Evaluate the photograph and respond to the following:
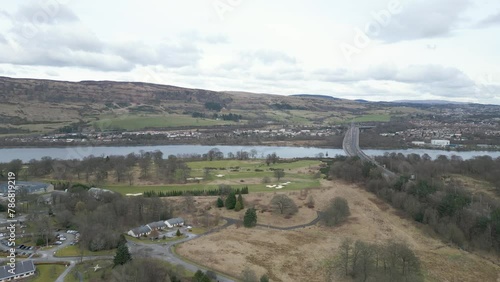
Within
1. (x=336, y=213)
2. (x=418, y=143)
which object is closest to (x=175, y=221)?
(x=336, y=213)

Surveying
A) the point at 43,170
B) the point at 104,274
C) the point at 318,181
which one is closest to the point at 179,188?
the point at 318,181

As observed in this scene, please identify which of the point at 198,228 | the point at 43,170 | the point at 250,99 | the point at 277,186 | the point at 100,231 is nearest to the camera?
the point at 100,231

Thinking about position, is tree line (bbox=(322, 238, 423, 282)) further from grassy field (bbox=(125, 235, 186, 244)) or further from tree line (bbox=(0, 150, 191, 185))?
tree line (bbox=(0, 150, 191, 185))

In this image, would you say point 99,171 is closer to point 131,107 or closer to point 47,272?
point 47,272

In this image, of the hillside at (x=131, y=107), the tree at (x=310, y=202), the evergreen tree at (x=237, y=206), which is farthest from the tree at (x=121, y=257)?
the hillside at (x=131, y=107)

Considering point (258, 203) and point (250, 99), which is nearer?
point (258, 203)

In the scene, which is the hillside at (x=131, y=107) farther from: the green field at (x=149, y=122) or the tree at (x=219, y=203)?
the tree at (x=219, y=203)

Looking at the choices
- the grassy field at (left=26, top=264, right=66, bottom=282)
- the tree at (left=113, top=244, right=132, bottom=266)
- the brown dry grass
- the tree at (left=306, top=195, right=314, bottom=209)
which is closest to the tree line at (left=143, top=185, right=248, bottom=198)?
the brown dry grass

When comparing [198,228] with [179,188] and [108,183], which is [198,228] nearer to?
[179,188]
